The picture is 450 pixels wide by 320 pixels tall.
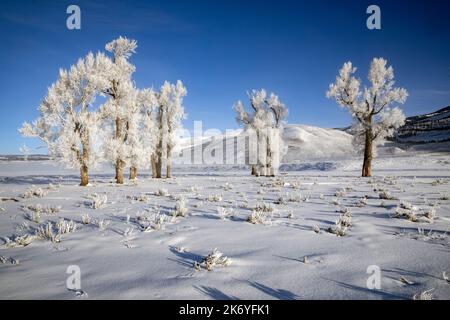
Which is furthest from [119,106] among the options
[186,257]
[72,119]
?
[186,257]

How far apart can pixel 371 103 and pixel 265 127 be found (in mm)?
10818

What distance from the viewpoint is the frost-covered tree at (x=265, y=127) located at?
28938mm

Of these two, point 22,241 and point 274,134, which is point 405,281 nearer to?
point 22,241

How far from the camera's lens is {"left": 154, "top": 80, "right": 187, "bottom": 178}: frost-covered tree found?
27188 millimetres

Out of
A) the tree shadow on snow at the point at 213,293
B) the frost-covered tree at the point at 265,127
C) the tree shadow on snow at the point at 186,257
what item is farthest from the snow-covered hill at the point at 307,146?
the tree shadow on snow at the point at 213,293

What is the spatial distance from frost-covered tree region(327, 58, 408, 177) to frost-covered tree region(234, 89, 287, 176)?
7.22m

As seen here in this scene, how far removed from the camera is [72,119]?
16016 mm

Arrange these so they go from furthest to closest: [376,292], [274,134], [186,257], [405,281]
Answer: [274,134] < [186,257] < [405,281] < [376,292]

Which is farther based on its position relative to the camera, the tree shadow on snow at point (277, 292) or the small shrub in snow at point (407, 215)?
the small shrub in snow at point (407, 215)

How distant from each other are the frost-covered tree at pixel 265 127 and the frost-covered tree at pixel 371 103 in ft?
23.7

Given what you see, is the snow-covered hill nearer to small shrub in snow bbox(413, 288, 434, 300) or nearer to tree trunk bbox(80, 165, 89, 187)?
tree trunk bbox(80, 165, 89, 187)

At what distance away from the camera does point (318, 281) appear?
124 inches

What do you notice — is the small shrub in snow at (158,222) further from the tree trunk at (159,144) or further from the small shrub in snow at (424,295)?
the tree trunk at (159,144)
